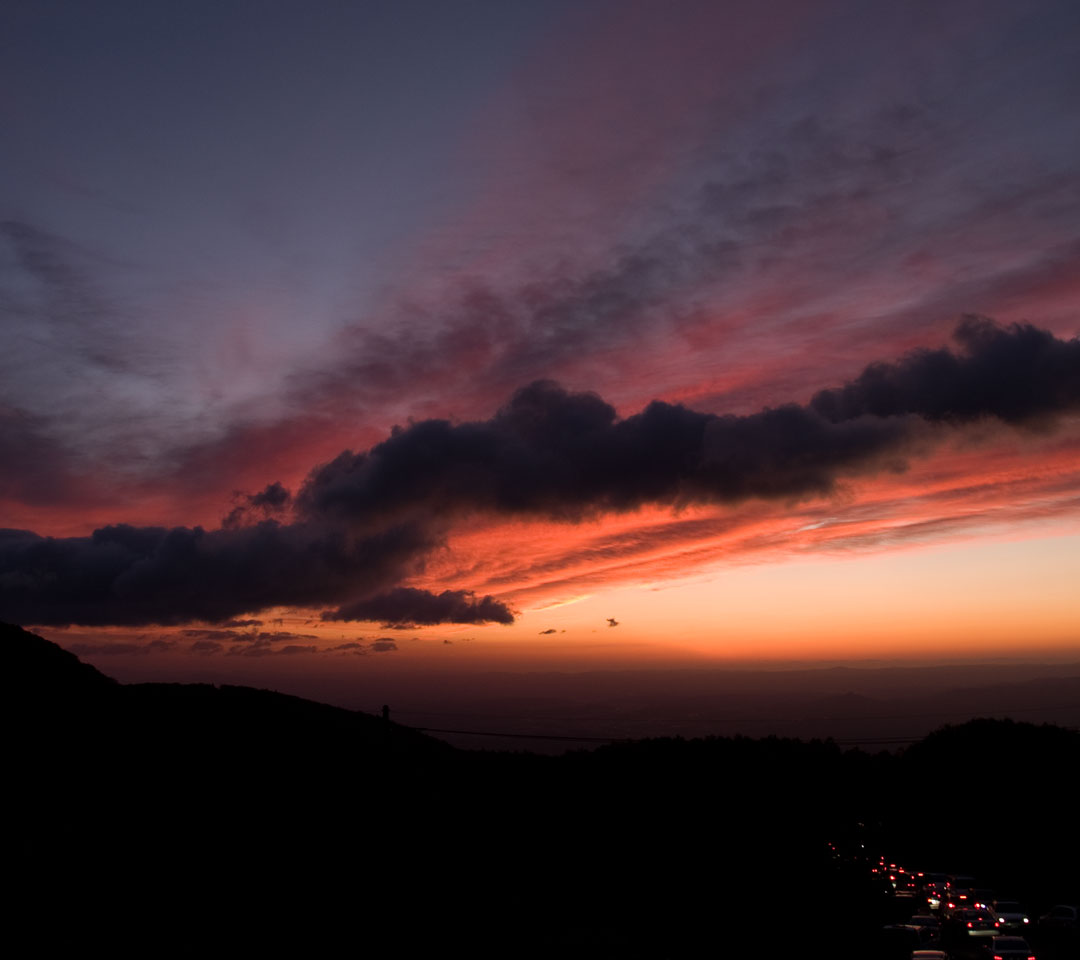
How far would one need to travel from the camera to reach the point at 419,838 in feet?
161

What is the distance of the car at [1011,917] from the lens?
122 feet

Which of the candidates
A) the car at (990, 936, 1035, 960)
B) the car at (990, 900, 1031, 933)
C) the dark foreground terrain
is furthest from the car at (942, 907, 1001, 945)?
the car at (990, 936, 1035, 960)

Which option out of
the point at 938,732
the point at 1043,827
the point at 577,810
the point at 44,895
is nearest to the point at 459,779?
the point at 577,810

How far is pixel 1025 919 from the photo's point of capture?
124 ft

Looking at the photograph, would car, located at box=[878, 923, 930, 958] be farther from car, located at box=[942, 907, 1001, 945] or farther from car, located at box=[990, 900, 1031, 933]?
car, located at box=[990, 900, 1031, 933]

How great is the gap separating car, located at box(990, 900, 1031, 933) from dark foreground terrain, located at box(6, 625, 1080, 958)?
6.01 m

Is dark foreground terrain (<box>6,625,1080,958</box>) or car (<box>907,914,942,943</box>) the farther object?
car (<box>907,914,942,943</box>)

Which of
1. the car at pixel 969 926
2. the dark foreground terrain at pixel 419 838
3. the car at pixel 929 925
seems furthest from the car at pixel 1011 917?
the dark foreground terrain at pixel 419 838

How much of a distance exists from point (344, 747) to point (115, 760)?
67.1ft

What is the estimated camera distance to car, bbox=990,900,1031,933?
37.1 m

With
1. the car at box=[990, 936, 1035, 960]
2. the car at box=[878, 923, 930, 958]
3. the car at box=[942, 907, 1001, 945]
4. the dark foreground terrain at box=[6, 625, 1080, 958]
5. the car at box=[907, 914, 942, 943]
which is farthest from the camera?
the car at box=[942, 907, 1001, 945]

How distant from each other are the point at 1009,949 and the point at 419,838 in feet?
109

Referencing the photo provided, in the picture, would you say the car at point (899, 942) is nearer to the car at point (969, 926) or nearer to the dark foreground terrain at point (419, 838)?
the dark foreground terrain at point (419, 838)

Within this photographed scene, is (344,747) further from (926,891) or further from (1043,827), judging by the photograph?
(1043,827)
